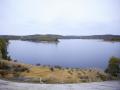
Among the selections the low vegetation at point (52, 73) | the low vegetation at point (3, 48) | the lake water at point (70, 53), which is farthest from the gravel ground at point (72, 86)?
the low vegetation at point (3, 48)

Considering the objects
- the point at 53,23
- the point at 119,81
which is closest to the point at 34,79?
the point at 53,23

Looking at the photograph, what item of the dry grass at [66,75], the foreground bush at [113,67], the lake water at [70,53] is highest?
the lake water at [70,53]

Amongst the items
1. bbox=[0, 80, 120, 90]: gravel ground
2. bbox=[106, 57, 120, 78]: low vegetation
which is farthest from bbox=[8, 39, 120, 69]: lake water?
bbox=[0, 80, 120, 90]: gravel ground

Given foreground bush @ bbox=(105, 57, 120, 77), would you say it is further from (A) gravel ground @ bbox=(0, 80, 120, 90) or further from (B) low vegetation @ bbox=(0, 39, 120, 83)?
(A) gravel ground @ bbox=(0, 80, 120, 90)

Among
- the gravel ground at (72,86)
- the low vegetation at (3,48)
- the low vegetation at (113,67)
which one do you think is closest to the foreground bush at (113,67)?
the low vegetation at (113,67)

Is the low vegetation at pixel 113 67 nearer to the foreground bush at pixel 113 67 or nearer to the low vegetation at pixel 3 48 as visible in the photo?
the foreground bush at pixel 113 67

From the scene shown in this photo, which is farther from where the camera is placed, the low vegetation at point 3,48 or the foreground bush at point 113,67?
the low vegetation at point 3,48

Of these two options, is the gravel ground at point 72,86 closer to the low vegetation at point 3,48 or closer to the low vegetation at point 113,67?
the low vegetation at point 113,67

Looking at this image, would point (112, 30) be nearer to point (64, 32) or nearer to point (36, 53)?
point (64, 32)

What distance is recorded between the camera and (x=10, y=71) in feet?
11.8

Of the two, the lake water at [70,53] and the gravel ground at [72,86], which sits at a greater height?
the lake water at [70,53]

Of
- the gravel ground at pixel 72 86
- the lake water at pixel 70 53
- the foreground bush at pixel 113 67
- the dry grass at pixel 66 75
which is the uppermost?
the lake water at pixel 70 53

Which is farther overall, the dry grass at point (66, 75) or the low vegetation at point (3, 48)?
the low vegetation at point (3, 48)

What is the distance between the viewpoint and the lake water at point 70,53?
343 centimetres
